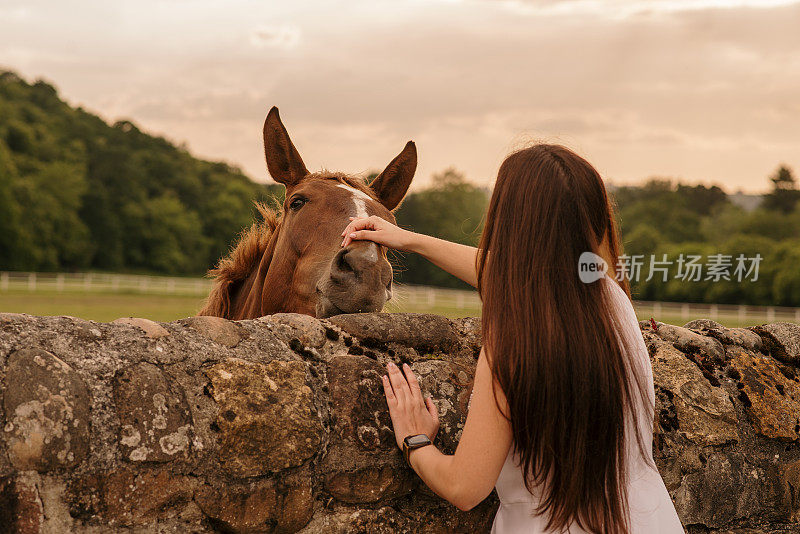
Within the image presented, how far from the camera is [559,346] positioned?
1.76 metres

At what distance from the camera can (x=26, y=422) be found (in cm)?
152

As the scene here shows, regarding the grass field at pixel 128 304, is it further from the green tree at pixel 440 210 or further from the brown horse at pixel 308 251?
the brown horse at pixel 308 251

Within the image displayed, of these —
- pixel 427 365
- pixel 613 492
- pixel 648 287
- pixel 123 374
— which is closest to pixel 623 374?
pixel 613 492

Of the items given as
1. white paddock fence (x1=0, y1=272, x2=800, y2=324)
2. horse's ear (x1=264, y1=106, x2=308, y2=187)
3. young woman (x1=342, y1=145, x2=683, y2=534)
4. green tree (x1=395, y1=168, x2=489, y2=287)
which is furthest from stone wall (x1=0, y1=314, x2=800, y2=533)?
green tree (x1=395, y1=168, x2=489, y2=287)

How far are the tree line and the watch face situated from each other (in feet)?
122

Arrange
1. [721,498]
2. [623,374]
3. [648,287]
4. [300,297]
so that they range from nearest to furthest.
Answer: [623,374] → [721,498] → [300,297] → [648,287]

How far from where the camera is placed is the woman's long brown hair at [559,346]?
1760mm

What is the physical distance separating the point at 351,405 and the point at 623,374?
2.60ft

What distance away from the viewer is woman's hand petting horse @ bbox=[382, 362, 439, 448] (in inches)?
77.9

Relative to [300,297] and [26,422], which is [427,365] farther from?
[300,297]

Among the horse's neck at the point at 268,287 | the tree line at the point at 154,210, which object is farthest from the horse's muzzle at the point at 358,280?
the tree line at the point at 154,210

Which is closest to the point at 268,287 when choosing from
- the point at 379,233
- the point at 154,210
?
the point at 379,233

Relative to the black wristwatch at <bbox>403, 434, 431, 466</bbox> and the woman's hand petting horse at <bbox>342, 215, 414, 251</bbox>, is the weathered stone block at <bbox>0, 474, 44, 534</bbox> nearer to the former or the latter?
the black wristwatch at <bbox>403, 434, 431, 466</bbox>

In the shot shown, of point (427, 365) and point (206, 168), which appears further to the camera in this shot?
point (206, 168)
